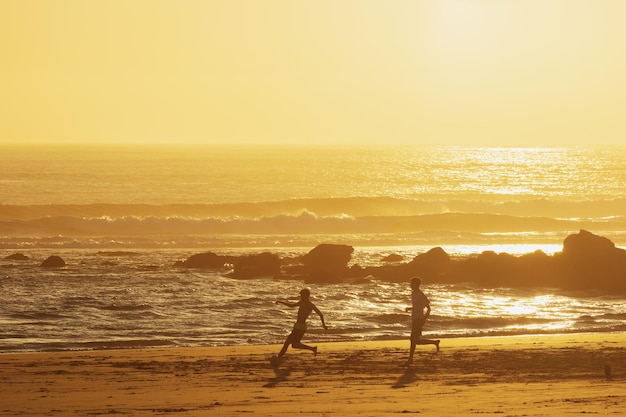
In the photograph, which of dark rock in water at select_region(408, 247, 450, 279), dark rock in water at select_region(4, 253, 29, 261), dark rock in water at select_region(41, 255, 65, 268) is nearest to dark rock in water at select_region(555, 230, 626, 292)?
dark rock in water at select_region(408, 247, 450, 279)

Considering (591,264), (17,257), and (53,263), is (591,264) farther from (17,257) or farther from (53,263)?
(17,257)

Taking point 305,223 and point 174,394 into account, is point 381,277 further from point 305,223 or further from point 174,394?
point 305,223

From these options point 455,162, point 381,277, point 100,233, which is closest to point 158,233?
point 100,233

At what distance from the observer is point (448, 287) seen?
30.5 meters

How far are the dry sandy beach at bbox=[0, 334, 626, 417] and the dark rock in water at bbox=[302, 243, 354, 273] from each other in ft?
43.7

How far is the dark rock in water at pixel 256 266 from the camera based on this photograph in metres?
32.6

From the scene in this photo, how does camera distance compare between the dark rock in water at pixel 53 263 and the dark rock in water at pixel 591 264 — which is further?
the dark rock in water at pixel 53 263

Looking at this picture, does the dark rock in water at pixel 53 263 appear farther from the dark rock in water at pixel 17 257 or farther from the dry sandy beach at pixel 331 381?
the dry sandy beach at pixel 331 381

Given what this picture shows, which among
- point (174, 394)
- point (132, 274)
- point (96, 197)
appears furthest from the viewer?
point (96, 197)

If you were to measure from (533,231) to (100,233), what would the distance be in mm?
25487

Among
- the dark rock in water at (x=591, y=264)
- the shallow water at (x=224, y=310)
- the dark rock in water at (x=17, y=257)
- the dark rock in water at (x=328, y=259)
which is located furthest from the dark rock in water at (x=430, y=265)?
the dark rock in water at (x=17, y=257)

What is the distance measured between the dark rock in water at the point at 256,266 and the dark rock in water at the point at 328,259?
1067 millimetres

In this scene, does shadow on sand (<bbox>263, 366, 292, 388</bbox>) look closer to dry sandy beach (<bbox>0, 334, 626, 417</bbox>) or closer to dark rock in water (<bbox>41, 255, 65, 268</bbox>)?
dry sandy beach (<bbox>0, 334, 626, 417</bbox>)

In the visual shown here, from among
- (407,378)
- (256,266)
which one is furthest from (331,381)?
(256,266)
